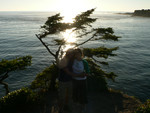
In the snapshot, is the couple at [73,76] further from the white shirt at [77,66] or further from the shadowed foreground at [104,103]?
the shadowed foreground at [104,103]

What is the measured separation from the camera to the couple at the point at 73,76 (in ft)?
20.0

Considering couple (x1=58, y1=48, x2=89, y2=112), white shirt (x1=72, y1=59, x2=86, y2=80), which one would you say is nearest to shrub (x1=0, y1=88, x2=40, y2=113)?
couple (x1=58, y1=48, x2=89, y2=112)

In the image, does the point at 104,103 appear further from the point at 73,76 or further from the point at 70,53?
the point at 70,53

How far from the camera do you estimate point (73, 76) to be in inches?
249

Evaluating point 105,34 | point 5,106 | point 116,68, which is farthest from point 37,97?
point 116,68

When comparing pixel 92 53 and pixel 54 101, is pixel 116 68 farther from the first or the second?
pixel 54 101

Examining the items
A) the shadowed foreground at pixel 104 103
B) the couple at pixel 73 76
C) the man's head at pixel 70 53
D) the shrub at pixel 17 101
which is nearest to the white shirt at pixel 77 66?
the couple at pixel 73 76

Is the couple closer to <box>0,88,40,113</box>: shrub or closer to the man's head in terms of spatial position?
the man's head

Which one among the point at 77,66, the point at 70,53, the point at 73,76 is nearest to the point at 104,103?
the point at 73,76

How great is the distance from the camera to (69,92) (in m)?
6.96

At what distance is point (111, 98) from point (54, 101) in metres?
4.50

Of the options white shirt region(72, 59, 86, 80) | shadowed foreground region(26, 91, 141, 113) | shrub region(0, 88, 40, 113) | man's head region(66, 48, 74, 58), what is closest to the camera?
man's head region(66, 48, 74, 58)

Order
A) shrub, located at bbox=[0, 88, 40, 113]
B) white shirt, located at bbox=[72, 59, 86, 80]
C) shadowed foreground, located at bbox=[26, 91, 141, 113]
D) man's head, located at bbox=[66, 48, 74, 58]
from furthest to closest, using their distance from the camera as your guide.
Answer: shadowed foreground, located at bbox=[26, 91, 141, 113] → shrub, located at bbox=[0, 88, 40, 113] → white shirt, located at bbox=[72, 59, 86, 80] → man's head, located at bbox=[66, 48, 74, 58]

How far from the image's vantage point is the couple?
6.08 meters
